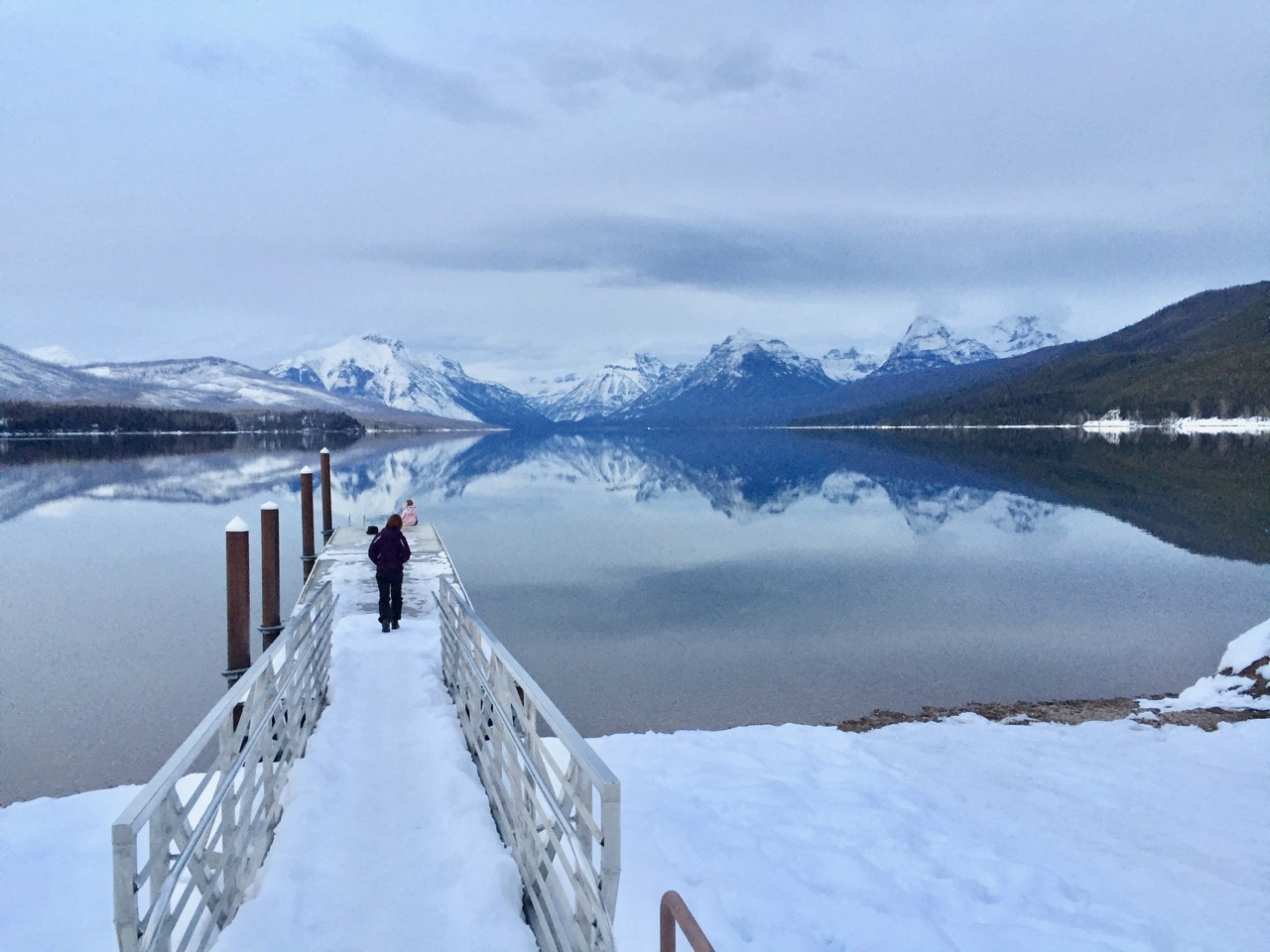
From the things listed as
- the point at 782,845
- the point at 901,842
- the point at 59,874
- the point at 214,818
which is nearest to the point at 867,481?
the point at 901,842

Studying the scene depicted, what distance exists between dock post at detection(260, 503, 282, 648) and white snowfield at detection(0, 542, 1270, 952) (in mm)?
7030

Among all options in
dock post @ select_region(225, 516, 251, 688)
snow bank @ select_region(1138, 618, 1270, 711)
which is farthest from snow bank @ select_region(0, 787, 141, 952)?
snow bank @ select_region(1138, 618, 1270, 711)

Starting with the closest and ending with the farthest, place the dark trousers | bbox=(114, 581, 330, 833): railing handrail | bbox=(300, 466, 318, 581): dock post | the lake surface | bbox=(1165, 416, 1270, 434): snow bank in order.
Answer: bbox=(114, 581, 330, 833): railing handrail
the dark trousers
the lake surface
bbox=(300, 466, 318, 581): dock post
bbox=(1165, 416, 1270, 434): snow bank

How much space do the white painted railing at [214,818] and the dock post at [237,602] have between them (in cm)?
412

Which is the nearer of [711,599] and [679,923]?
[679,923]

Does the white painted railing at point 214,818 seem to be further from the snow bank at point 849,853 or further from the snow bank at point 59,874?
the snow bank at point 59,874

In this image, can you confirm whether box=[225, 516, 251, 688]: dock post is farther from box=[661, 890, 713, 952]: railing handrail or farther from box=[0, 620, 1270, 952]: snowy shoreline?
box=[661, 890, 713, 952]: railing handrail

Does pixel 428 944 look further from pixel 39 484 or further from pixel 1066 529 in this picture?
pixel 39 484

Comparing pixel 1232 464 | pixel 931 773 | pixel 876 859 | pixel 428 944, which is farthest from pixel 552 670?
pixel 1232 464

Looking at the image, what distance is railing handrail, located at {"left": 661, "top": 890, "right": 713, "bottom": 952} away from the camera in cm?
336

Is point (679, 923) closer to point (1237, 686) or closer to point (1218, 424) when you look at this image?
point (1237, 686)

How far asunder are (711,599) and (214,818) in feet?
65.9

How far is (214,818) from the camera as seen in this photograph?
552 cm

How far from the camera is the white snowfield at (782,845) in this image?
22.3ft
